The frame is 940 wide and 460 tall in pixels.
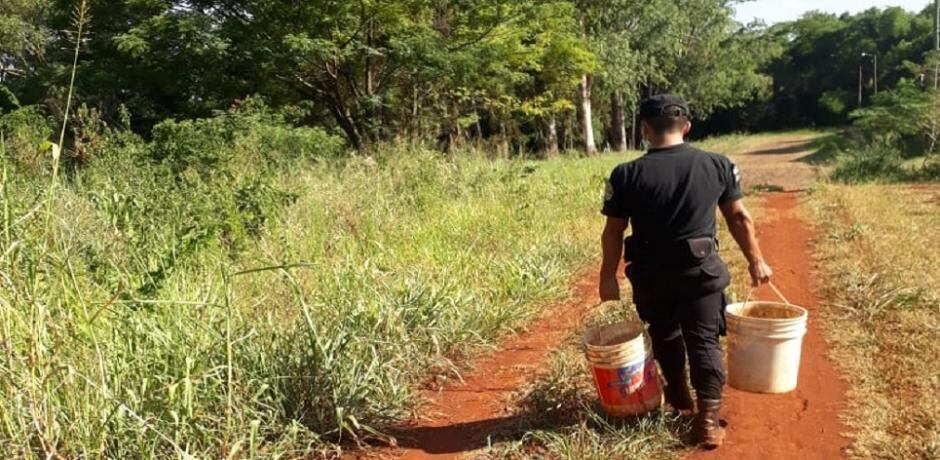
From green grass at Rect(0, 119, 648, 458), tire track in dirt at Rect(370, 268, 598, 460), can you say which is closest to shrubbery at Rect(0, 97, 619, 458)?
green grass at Rect(0, 119, 648, 458)

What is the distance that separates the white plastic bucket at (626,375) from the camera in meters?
3.14

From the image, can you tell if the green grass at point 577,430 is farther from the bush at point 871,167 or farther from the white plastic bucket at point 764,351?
the bush at point 871,167

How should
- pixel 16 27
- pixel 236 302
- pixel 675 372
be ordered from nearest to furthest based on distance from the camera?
pixel 675 372 → pixel 236 302 → pixel 16 27

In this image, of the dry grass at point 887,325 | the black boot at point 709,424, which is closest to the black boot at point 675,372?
the black boot at point 709,424

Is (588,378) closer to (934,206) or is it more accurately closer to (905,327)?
(905,327)

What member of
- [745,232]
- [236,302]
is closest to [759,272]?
[745,232]

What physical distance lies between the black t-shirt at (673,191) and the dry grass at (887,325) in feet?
4.30

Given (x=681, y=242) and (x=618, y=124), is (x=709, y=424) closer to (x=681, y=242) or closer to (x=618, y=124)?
(x=681, y=242)

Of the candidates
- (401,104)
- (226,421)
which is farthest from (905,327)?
(401,104)

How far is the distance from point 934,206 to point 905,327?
6.80m

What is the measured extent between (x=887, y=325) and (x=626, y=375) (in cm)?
258

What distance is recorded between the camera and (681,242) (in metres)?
3.04

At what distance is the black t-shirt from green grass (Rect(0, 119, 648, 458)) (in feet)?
4.92

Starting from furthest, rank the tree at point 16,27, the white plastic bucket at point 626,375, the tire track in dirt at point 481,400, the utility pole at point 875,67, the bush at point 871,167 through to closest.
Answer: the utility pole at point 875,67 → the tree at point 16,27 → the bush at point 871,167 → the tire track in dirt at point 481,400 → the white plastic bucket at point 626,375
